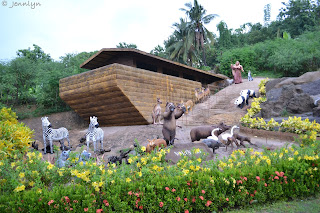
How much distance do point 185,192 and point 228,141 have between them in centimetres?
417

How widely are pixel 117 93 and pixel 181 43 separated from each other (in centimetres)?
2394

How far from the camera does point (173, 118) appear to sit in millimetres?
7996

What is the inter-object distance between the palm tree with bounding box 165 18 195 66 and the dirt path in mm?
12912

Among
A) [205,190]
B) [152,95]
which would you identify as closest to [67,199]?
[205,190]

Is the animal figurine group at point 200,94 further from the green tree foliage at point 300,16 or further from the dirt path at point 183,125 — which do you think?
the green tree foliage at point 300,16

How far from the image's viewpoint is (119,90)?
13.0 metres

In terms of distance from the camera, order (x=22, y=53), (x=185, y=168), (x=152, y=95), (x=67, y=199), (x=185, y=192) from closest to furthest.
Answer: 1. (x=67, y=199)
2. (x=185, y=192)
3. (x=185, y=168)
4. (x=152, y=95)
5. (x=22, y=53)

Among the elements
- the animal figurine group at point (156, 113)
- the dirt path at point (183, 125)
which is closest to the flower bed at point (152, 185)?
the dirt path at point (183, 125)

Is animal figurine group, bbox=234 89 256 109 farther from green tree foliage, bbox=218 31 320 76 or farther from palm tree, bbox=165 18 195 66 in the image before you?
palm tree, bbox=165 18 195 66

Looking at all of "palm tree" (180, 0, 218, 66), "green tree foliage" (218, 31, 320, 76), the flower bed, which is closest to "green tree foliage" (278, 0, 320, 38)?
"green tree foliage" (218, 31, 320, 76)

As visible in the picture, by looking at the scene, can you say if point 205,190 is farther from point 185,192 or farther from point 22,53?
point 22,53

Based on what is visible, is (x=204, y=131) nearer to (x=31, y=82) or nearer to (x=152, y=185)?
(x=152, y=185)

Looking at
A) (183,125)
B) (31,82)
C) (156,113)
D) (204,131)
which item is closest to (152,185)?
(204,131)

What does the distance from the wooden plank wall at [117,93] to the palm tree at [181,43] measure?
1827cm
